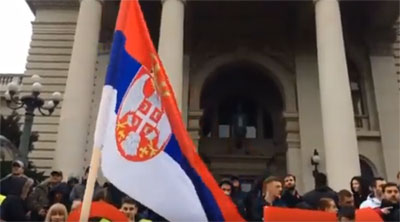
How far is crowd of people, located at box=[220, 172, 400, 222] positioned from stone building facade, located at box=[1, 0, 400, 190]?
10643 mm

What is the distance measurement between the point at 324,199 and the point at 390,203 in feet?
3.10

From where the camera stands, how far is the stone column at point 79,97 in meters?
16.8

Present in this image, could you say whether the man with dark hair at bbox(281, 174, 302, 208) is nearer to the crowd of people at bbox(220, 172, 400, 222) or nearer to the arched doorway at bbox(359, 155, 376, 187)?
the crowd of people at bbox(220, 172, 400, 222)

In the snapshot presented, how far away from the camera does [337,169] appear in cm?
1597

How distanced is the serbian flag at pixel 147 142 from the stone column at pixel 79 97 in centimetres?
1212

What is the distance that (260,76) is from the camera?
24.9m

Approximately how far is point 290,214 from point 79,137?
41.4 feet

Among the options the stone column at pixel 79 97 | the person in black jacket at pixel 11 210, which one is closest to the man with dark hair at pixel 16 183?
the person in black jacket at pixel 11 210

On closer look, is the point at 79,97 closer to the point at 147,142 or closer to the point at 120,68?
the point at 120,68

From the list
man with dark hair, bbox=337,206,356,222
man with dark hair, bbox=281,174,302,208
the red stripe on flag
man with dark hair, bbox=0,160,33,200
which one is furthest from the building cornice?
Answer: man with dark hair, bbox=337,206,356,222

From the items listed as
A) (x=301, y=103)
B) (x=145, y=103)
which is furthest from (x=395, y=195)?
(x=301, y=103)

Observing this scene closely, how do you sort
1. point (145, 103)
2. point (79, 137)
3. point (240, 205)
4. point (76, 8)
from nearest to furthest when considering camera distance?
point (145, 103) → point (240, 205) → point (79, 137) → point (76, 8)

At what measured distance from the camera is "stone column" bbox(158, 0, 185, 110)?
1742 centimetres

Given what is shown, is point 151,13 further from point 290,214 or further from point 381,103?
point 290,214
